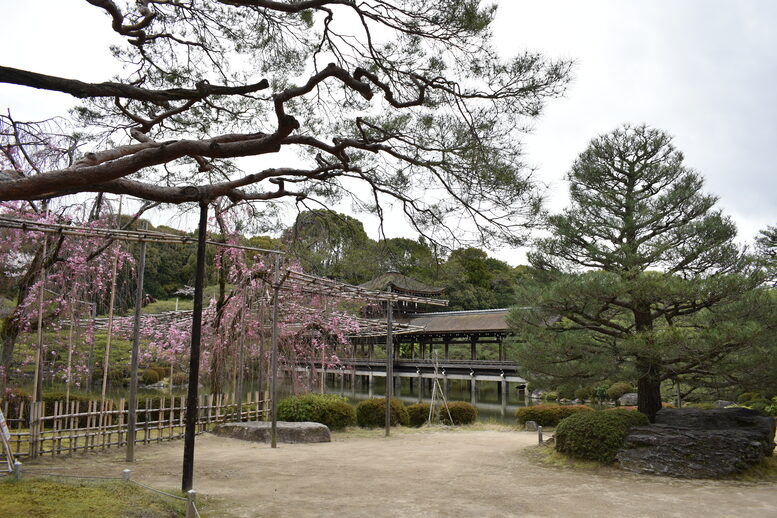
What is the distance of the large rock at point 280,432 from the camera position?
10086 millimetres

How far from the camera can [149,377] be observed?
24.9 m

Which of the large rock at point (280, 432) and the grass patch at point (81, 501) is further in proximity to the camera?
the large rock at point (280, 432)

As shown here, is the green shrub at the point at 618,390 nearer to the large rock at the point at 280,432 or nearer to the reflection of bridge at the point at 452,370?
the reflection of bridge at the point at 452,370

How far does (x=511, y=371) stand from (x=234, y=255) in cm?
1535

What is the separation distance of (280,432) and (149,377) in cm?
1729

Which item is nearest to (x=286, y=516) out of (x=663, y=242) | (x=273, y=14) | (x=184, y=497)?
(x=184, y=497)

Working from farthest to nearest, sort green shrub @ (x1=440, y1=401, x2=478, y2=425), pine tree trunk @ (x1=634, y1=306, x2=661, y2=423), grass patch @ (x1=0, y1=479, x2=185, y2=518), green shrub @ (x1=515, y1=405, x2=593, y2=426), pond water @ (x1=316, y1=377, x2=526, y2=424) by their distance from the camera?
pond water @ (x1=316, y1=377, x2=526, y2=424), green shrub @ (x1=440, y1=401, x2=478, y2=425), green shrub @ (x1=515, y1=405, x2=593, y2=426), pine tree trunk @ (x1=634, y1=306, x2=661, y2=423), grass patch @ (x1=0, y1=479, x2=185, y2=518)

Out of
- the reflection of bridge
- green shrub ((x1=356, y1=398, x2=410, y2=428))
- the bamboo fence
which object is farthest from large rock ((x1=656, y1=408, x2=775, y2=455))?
the reflection of bridge

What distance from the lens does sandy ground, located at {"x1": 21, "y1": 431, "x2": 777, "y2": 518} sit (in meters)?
5.38

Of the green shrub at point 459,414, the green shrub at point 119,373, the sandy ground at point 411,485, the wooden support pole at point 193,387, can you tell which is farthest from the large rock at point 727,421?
the green shrub at point 119,373

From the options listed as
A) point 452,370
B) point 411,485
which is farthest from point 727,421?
point 452,370

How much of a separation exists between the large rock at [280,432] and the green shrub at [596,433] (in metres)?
4.43

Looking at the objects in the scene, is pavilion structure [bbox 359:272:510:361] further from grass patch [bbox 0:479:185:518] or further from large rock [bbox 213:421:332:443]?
grass patch [bbox 0:479:185:518]

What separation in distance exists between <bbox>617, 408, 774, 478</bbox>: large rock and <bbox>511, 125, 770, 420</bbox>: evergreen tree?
2.76 feet
